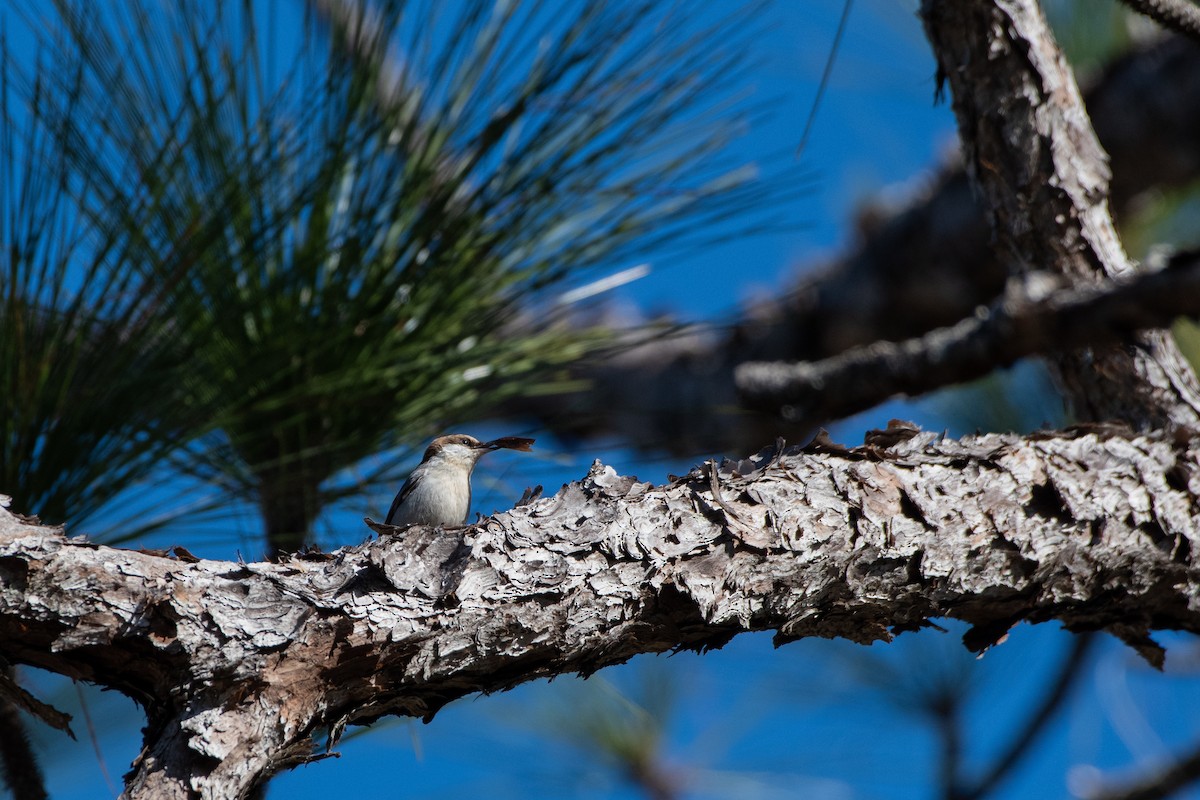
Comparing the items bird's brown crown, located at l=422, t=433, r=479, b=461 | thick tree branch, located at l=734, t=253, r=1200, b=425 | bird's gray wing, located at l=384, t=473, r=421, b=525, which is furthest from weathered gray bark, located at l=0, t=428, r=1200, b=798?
bird's brown crown, located at l=422, t=433, r=479, b=461

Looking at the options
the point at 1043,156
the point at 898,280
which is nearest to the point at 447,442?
the point at 1043,156

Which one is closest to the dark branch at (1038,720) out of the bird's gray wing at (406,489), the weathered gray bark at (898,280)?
the weathered gray bark at (898,280)

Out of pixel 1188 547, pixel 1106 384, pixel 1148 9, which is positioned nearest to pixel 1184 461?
pixel 1188 547

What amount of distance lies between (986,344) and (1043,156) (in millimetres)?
489

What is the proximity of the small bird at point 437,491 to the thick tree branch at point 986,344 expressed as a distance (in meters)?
0.59

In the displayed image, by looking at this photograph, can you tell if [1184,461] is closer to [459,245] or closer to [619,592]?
[619,592]

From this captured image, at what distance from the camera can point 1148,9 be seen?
1701 mm

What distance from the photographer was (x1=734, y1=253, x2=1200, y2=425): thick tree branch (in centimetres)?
159

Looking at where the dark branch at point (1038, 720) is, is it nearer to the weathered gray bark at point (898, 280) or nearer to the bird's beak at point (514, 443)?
the weathered gray bark at point (898, 280)

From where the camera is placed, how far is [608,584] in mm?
1408

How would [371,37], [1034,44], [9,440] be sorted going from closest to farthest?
[9,440] → [371,37] → [1034,44]

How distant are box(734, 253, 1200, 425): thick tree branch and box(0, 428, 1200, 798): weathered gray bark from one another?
193 millimetres

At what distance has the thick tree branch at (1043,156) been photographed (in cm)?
214

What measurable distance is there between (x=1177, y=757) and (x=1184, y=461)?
4.36 ft
